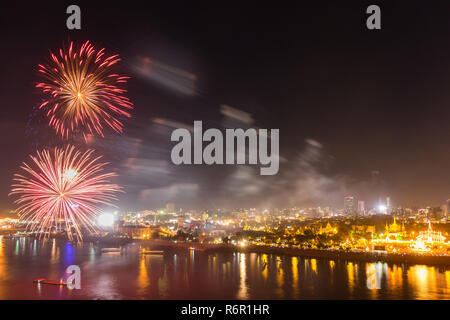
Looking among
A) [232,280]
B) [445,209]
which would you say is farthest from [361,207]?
[232,280]

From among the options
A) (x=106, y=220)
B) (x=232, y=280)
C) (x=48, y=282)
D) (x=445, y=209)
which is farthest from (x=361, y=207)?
(x=48, y=282)

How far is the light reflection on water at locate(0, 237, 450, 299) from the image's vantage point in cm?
975

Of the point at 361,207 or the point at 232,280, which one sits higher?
the point at 361,207

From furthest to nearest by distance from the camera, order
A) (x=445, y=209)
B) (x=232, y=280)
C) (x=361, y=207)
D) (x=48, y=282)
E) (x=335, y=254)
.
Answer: (x=361, y=207) → (x=445, y=209) → (x=335, y=254) → (x=232, y=280) → (x=48, y=282)

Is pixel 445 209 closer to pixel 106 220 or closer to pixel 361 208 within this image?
pixel 361 208

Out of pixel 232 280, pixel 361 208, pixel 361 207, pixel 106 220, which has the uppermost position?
pixel 361 207

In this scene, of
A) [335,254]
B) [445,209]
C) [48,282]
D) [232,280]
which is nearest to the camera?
[48,282]

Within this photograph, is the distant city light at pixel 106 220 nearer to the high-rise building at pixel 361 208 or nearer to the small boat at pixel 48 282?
the small boat at pixel 48 282

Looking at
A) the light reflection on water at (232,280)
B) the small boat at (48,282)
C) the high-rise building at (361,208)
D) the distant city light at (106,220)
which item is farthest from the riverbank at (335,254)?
the high-rise building at (361,208)

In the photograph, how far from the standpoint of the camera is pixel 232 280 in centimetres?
1199

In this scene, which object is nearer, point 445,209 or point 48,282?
point 48,282

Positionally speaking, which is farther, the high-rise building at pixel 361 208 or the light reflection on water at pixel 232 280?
the high-rise building at pixel 361 208

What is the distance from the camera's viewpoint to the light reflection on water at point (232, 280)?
32.0 feet
